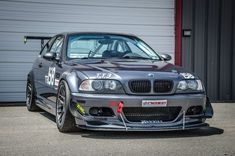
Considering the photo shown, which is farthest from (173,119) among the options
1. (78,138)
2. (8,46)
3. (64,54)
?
(8,46)

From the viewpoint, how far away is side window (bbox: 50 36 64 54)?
924 centimetres

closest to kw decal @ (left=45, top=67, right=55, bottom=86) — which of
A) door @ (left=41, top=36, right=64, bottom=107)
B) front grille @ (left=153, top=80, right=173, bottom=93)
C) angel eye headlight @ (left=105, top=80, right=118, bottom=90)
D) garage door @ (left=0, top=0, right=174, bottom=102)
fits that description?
door @ (left=41, top=36, right=64, bottom=107)

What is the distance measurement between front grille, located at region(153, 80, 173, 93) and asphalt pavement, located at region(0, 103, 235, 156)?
2.00ft

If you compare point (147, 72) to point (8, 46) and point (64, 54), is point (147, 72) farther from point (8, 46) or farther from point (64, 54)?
point (8, 46)

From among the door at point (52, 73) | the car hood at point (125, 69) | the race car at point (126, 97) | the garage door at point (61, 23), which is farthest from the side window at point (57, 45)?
the garage door at point (61, 23)

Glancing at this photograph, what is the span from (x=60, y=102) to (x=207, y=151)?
7.87ft

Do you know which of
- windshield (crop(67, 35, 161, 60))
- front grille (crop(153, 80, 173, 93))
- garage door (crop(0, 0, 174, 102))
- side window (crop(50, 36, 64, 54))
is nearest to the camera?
front grille (crop(153, 80, 173, 93))

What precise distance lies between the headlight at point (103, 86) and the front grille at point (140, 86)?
152mm

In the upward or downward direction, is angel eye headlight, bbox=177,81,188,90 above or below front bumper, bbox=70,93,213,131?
above

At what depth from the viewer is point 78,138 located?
24.3 feet

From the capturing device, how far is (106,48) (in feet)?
29.3

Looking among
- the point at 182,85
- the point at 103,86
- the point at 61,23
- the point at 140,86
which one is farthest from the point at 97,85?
the point at 61,23

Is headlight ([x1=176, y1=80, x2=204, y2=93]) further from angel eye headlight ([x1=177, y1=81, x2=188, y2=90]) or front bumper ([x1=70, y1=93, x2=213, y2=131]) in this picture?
front bumper ([x1=70, y1=93, x2=213, y2=131])

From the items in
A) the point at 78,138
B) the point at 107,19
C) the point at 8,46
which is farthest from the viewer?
the point at 107,19
